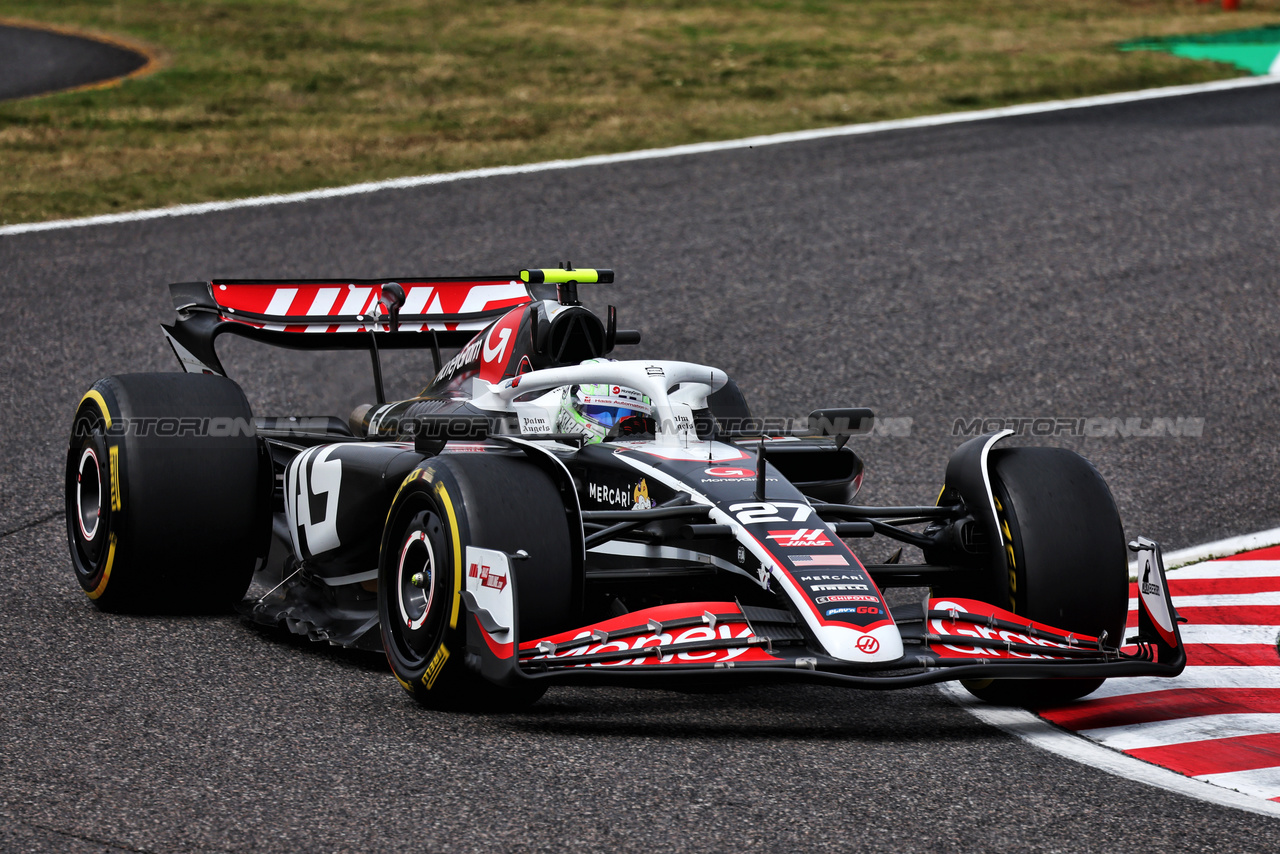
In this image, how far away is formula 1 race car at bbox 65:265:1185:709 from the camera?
4.46m

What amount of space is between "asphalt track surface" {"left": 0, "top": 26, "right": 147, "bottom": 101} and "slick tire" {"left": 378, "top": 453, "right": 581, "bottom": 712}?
614 inches

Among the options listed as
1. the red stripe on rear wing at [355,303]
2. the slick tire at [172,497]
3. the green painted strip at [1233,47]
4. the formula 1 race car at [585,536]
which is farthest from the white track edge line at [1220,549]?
the green painted strip at [1233,47]

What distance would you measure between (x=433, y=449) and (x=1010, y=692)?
2053 mm

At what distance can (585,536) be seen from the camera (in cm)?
501

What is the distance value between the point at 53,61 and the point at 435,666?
18678 mm

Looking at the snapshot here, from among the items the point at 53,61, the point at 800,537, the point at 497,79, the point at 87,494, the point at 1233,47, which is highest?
the point at 1233,47

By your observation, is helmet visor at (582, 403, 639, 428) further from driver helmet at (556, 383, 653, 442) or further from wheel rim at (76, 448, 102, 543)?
wheel rim at (76, 448, 102, 543)

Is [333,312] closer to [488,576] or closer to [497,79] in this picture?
[488,576]

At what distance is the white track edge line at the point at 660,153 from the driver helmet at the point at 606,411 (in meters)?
9.04

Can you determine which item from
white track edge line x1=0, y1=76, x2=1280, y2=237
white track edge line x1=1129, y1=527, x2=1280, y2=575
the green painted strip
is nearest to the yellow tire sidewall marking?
white track edge line x1=1129, y1=527, x2=1280, y2=575

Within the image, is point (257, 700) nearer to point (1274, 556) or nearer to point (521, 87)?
point (1274, 556)

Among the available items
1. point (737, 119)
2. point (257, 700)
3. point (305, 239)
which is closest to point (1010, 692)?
point (257, 700)

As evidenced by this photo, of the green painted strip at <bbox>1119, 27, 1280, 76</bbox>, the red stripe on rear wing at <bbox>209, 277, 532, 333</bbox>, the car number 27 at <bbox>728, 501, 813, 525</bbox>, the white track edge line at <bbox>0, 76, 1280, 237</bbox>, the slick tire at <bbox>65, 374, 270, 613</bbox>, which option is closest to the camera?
the car number 27 at <bbox>728, 501, 813, 525</bbox>

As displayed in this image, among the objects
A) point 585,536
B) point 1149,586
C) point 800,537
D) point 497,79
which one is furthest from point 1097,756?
point 497,79
